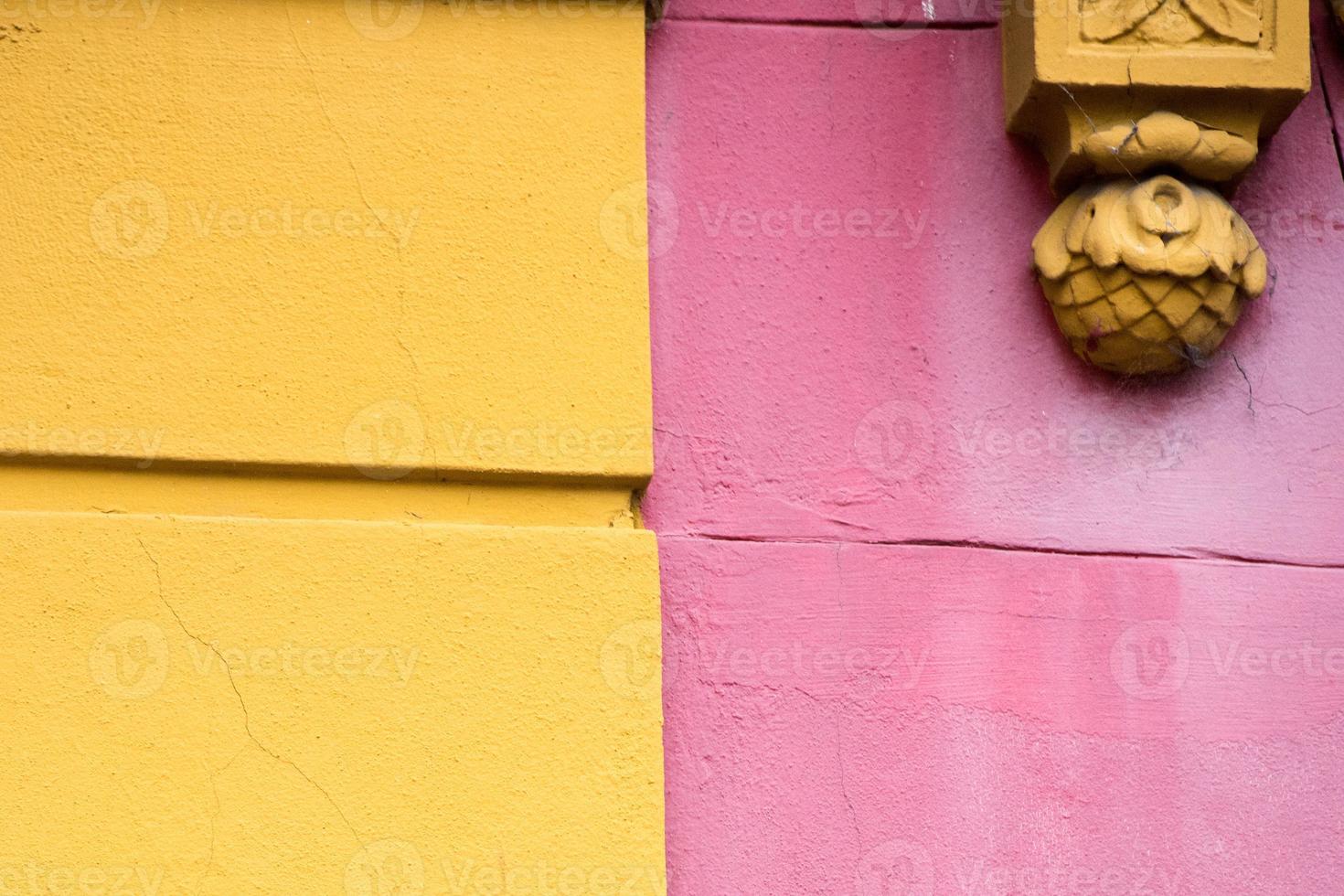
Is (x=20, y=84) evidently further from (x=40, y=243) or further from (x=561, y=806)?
(x=561, y=806)

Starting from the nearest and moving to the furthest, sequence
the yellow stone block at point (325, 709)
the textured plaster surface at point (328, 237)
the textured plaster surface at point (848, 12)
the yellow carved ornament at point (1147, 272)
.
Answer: the yellow stone block at point (325, 709), the textured plaster surface at point (328, 237), the yellow carved ornament at point (1147, 272), the textured plaster surface at point (848, 12)

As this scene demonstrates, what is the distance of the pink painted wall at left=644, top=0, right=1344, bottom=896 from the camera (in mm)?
2367

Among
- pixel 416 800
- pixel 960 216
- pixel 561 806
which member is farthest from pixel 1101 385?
pixel 416 800

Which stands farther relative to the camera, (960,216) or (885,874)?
(960,216)

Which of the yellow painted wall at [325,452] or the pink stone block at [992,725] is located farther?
the pink stone block at [992,725]

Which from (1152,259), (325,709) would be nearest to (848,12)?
(1152,259)

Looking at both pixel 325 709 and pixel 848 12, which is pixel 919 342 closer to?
pixel 848 12

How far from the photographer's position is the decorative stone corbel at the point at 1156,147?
96.3 inches

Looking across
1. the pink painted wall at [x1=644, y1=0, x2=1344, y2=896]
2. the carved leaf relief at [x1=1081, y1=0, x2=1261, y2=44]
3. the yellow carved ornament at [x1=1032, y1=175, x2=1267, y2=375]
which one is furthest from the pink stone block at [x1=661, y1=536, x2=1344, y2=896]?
the carved leaf relief at [x1=1081, y1=0, x2=1261, y2=44]

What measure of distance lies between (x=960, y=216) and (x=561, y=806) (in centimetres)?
116

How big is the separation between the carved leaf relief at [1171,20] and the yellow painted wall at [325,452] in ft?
2.46

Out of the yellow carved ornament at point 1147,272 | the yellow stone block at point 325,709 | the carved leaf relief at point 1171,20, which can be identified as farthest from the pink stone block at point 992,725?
the carved leaf relief at point 1171,20

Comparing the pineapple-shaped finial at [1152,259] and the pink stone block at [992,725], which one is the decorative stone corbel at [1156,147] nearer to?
the pineapple-shaped finial at [1152,259]

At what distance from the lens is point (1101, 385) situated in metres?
2.57
